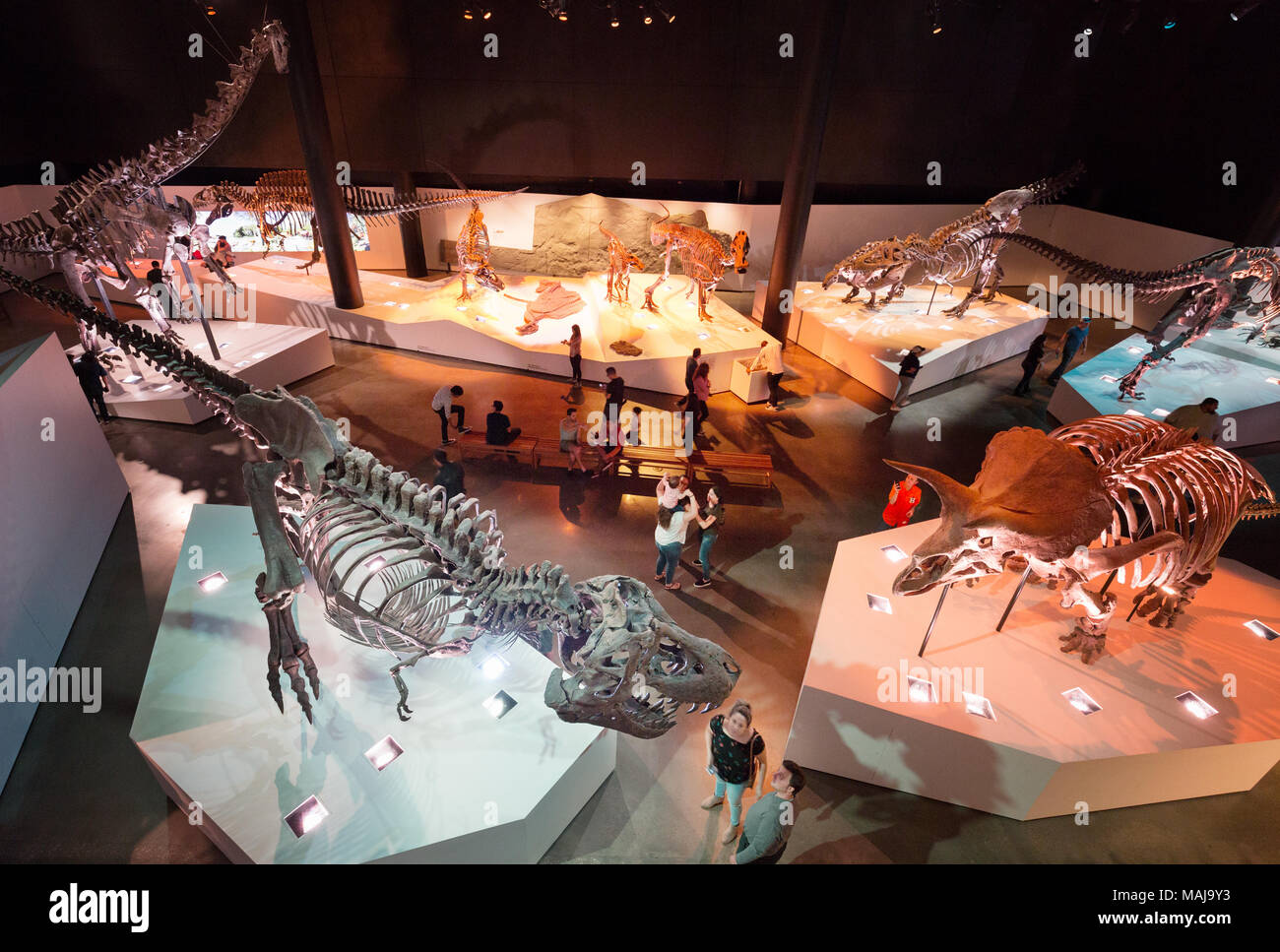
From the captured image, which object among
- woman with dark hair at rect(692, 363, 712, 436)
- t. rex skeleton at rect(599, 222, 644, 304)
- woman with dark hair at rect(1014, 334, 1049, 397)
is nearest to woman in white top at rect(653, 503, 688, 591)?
woman with dark hair at rect(692, 363, 712, 436)

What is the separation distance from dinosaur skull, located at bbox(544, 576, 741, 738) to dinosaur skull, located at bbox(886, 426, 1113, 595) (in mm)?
1610

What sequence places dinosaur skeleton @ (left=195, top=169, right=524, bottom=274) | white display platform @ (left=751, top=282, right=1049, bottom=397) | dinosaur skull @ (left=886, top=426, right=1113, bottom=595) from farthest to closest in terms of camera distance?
dinosaur skeleton @ (left=195, top=169, right=524, bottom=274) < white display platform @ (left=751, top=282, right=1049, bottom=397) < dinosaur skull @ (left=886, top=426, right=1113, bottom=595)

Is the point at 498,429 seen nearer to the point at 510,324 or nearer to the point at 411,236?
the point at 510,324

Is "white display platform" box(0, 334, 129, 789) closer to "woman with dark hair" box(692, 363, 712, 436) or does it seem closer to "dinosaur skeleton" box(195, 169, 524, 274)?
"dinosaur skeleton" box(195, 169, 524, 274)

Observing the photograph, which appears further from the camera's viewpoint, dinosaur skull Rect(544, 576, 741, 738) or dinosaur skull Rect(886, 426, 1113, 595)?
dinosaur skull Rect(886, 426, 1113, 595)

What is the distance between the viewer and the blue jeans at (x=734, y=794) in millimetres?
3735

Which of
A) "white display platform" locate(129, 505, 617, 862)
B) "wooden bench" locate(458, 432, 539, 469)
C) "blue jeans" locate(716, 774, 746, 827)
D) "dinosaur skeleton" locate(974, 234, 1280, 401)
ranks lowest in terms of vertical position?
"blue jeans" locate(716, 774, 746, 827)

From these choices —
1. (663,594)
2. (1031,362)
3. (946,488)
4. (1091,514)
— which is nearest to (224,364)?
(663,594)

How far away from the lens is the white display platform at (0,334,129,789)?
4.54m

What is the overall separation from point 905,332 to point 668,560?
774 centimetres

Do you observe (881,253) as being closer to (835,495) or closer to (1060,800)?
(835,495)

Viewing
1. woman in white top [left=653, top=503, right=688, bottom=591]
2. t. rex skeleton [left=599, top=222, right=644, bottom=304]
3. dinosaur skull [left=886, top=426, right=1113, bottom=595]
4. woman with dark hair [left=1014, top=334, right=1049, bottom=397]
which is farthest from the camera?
t. rex skeleton [left=599, top=222, right=644, bottom=304]

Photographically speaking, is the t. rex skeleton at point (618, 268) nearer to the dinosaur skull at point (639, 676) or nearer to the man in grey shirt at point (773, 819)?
the dinosaur skull at point (639, 676)

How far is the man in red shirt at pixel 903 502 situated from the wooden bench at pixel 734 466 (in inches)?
59.0
